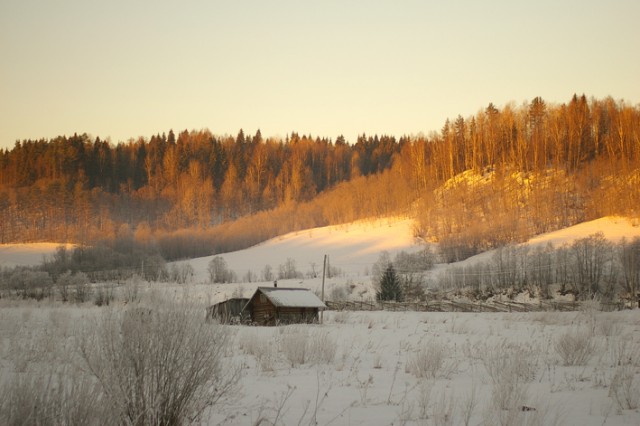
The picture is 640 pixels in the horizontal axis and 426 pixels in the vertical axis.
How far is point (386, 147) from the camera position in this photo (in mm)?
108688

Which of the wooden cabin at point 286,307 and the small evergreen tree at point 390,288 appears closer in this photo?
the wooden cabin at point 286,307

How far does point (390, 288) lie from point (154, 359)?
40612mm

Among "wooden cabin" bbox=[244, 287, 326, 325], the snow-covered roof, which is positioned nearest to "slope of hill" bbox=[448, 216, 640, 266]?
the snow-covered roof

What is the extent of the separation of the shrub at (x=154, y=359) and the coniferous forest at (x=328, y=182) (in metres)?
57.9

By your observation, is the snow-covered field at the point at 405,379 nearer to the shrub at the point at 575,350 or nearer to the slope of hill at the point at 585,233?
the shrub at the point at 575,350

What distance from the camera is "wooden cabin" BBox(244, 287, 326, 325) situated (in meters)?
27.8

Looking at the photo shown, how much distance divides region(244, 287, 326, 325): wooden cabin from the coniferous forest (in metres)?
35.8

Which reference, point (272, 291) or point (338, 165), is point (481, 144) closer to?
point (338, 165)

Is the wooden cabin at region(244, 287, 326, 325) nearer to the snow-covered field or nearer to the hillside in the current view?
the snow-covered field

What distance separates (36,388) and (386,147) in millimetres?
106649

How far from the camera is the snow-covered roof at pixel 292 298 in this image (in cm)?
2780

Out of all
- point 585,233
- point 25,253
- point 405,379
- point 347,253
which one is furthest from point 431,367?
point 25,253

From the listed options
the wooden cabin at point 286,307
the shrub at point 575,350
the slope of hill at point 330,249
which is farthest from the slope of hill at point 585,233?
the shrub at point 575,350

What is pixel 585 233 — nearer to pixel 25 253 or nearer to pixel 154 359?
pixel 154 359
